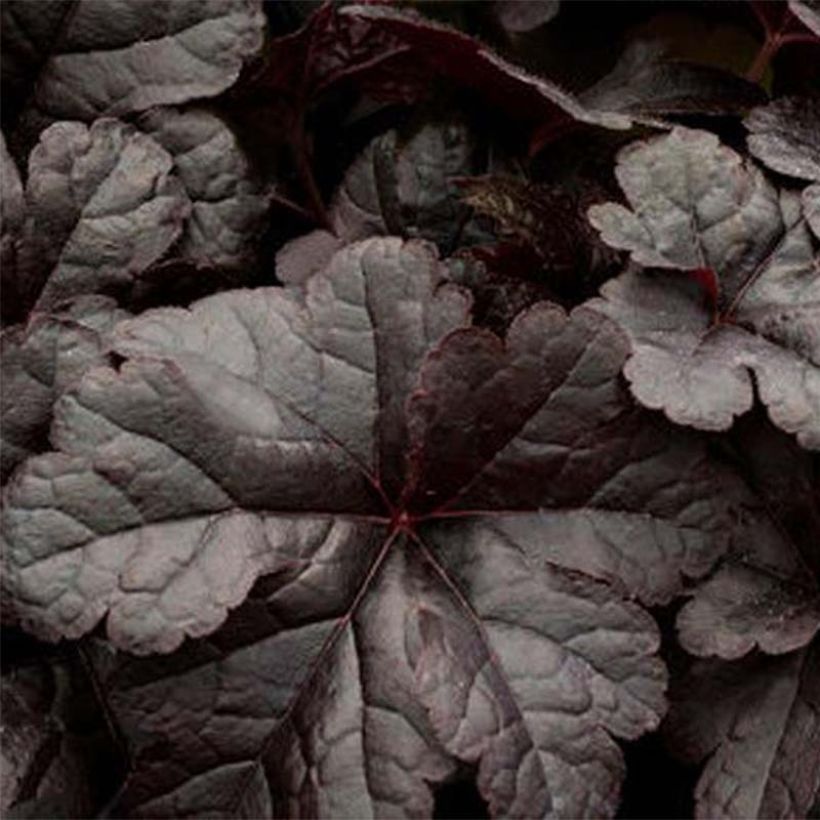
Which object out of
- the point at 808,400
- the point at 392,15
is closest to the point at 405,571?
the point at 808,400

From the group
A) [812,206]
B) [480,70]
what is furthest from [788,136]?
[480,70]

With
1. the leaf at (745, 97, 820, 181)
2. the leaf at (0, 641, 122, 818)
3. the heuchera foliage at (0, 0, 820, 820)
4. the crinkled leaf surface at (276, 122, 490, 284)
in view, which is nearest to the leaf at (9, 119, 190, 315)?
the heuchera foliage at (0, 0, 820, 820)

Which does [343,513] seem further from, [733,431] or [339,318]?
[733,431]

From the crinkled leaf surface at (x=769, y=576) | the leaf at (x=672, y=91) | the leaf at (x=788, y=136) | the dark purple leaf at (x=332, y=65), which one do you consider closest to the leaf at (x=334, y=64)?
the dark purple leaf at (x=332, y=65)

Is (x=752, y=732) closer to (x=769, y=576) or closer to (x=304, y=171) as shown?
(x=769, y=576)

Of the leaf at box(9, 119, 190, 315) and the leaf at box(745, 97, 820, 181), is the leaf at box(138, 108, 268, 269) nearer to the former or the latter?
the leaf at box(9, 119, 190, 315)

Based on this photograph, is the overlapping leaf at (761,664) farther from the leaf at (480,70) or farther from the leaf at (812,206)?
the leaf at (480,70)

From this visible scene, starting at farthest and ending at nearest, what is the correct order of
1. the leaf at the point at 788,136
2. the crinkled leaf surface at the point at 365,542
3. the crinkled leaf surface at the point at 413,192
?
the crinkled leaf surface at the point at 413,192 < the leaf at the point at 788,136 < the crinkled leaf surface at the point at 365,542
